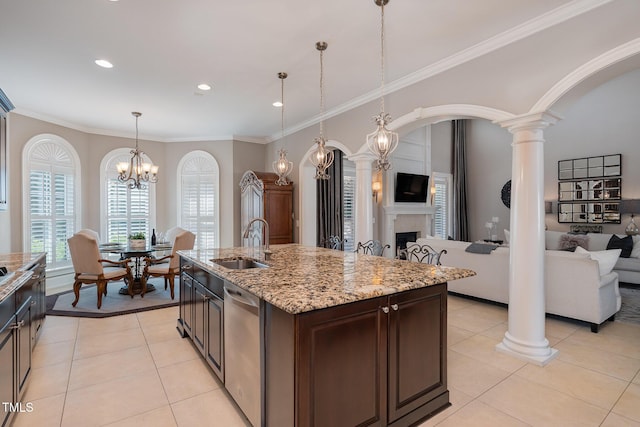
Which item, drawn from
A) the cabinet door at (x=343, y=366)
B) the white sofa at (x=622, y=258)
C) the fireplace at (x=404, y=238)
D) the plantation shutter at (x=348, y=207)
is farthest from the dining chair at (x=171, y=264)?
the white sofa at (x=622, y=258)

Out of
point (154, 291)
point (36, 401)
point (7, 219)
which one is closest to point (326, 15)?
point (36, 401)

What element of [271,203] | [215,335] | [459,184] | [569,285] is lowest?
[215,335]

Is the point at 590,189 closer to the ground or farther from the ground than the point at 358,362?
farther from the ground

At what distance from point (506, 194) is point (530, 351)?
6168 mm

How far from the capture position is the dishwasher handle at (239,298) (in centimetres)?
191

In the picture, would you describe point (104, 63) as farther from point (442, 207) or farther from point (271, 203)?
point (442, 207)

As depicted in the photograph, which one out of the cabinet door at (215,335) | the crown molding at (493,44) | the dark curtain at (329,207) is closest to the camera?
the cabinet door at (215,335)

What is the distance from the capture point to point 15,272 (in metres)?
2.39

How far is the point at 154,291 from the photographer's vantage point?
5434mm

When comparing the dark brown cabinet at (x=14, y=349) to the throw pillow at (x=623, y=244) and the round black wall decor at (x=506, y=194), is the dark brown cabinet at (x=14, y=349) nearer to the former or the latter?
the throw pillow at (x=623, y=244)

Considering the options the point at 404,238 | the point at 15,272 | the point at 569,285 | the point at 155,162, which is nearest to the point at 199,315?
the point at 15,272

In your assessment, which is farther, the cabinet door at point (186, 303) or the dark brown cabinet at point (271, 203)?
the dark brown cabinet at point (271, 203)

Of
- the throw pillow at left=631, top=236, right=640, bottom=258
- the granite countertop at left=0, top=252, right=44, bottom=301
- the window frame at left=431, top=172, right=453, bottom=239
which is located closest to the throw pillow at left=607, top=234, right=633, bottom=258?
the throw pillow at left=631, top=236, right=640, bottom=258

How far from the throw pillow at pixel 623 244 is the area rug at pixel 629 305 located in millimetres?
568
